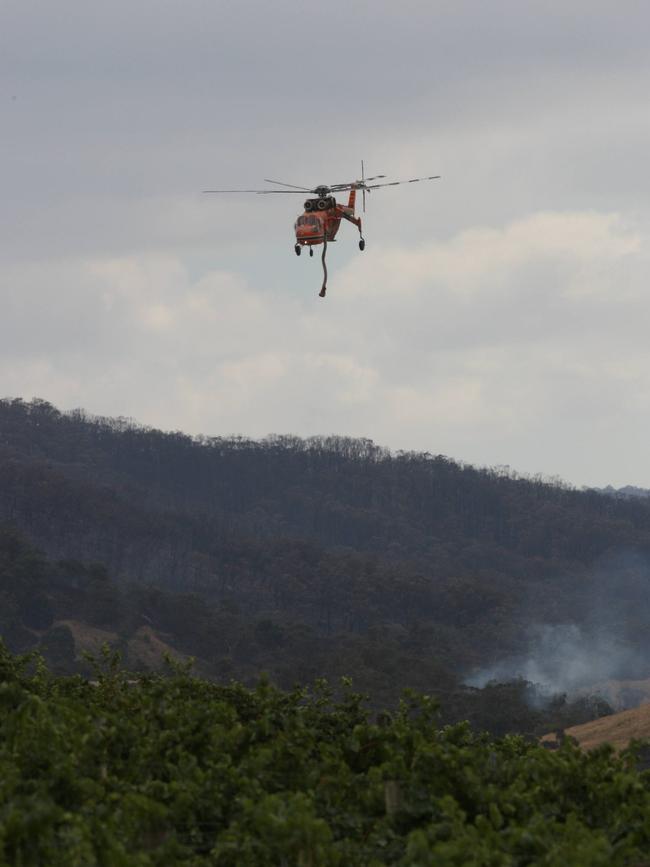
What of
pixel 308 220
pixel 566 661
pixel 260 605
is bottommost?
pixel 566 661

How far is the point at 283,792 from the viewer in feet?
66.2

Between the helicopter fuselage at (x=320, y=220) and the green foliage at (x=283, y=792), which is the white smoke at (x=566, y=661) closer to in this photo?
the helicopter fuselage at (x=320, y=220)

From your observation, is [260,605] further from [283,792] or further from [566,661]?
[283,792]

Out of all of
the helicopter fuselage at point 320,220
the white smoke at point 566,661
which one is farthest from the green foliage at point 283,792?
the white smoke at point 566,661

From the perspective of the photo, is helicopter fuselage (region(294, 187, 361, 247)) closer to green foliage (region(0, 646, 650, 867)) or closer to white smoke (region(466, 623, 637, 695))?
green foliage (region(0, 646, 650, 867))

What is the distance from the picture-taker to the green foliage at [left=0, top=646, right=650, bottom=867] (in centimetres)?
1656

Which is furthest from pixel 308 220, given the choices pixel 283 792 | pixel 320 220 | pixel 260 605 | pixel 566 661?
pixel 260 605

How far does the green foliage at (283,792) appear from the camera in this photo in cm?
1656

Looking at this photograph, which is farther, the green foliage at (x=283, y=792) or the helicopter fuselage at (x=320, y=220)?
the helicopter fuselage at (x=320, y=220)

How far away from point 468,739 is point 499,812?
7099 millimetres

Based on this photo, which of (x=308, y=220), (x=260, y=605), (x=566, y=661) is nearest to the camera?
(x=308, y=220)

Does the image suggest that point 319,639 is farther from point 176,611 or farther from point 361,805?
point 361,805

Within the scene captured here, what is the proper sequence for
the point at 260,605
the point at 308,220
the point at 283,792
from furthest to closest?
the point at 260,605, the point at 308,220, the point at 283,792

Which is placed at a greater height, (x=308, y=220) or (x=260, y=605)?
(x=308, y=220)
